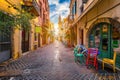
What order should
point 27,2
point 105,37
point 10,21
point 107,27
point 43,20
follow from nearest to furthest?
point 10,21 < point 107,27 < point 105,37 < point 27,2 < point 43,20

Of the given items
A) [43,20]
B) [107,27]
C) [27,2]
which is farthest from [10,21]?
[43,20]

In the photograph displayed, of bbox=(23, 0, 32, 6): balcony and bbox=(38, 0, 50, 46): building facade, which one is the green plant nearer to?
bbox=(23, 0, 32, 6): balcony

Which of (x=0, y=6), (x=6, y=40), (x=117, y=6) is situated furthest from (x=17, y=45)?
(x=117, y=6)

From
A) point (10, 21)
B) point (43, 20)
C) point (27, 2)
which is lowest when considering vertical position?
point (10, 21)

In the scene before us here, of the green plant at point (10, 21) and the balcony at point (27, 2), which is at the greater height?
the balcony at point (27, 2)

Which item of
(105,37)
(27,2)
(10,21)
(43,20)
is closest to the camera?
(10,21)

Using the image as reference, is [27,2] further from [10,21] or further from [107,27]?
[10,21]

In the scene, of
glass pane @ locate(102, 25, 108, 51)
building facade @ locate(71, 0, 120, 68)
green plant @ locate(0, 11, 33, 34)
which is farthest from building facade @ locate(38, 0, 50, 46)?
green plant @ locate(0, 11, 33, 34)

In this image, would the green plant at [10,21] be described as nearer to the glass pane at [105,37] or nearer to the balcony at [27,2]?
the glass pane at [105,37]

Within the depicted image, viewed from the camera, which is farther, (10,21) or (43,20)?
(43,20)

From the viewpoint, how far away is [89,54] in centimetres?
820

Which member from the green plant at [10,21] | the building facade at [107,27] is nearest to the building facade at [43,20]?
the building facade at [107,27]

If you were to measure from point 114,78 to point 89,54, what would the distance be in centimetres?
254

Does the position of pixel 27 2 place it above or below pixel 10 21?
above
